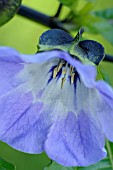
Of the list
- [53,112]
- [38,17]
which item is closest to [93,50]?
[53,112]

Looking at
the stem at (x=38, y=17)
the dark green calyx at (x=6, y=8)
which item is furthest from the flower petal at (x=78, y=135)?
the stem at (x=38, y=17)

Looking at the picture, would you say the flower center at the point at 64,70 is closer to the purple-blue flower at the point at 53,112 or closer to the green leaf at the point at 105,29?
the purple-blue flower at the point at 53,112

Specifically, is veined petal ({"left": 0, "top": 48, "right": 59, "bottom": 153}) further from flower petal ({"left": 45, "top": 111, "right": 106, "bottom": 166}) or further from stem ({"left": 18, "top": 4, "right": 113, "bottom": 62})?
stem ({"left": 18, "top": 4, "right": 113, "bottom": 62})

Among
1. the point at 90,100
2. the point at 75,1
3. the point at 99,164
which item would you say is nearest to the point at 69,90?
the point at 90,100

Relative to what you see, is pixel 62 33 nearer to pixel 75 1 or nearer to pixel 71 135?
pixel 71 135

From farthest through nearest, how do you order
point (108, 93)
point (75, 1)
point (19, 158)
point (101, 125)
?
point (19, 158) → point (75, 1) → point (101, 125) → point (108, 93)

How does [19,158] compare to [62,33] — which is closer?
[62,33]

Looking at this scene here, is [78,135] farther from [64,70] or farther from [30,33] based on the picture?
[30,33]
